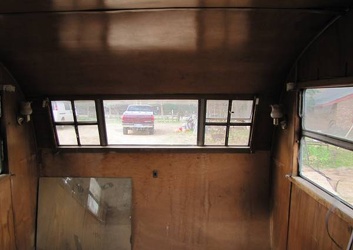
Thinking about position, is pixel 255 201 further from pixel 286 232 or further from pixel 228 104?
pixel 228 104

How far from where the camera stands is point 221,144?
3180 millimetres

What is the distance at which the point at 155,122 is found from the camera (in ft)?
10.2

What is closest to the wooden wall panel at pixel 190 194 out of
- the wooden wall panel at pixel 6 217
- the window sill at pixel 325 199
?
the wooden wall panel at pixel 6 217

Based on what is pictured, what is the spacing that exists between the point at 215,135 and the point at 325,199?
1.41m

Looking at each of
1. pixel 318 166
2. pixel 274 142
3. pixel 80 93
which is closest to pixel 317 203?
pixel 318 166

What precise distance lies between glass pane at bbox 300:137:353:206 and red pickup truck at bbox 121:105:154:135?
165 cm

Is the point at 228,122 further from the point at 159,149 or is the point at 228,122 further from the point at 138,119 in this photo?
the point at 138,119

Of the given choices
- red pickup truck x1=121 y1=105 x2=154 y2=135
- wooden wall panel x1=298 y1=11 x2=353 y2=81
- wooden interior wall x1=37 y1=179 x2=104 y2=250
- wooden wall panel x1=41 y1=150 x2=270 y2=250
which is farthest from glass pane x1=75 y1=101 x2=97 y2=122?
wooden wall panel x1=298 y1=11 x2=353 y2=81

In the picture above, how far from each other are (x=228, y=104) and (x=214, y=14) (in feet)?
4.34

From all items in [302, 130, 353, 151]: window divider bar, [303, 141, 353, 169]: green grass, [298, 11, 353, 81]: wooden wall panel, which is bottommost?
[303, 141, 353, 169]: green grass

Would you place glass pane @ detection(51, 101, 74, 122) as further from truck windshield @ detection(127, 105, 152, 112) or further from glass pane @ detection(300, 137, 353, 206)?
glass pane @ detection(300, 137, 353, 206)

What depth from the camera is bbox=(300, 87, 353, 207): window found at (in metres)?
1.83

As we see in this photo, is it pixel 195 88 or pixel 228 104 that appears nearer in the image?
pixel 195 88

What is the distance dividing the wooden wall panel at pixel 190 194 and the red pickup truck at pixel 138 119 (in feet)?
1.05
